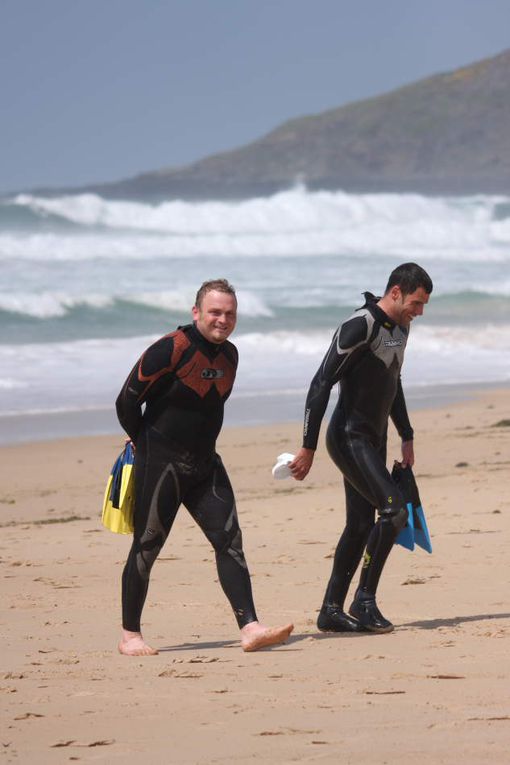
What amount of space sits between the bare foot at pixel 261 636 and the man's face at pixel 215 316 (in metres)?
1.08

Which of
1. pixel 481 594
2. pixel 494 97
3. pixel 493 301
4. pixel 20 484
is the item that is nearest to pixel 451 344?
pixel 493 301

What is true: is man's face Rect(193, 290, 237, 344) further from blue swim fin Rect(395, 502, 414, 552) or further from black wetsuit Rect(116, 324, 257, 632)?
blue swim fin Rect(395, 502, 414, 552)

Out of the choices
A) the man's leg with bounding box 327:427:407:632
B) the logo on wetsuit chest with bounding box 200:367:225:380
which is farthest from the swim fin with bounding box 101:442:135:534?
the man's leg with bounding box 327:427:407:632

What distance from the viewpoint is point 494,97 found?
90375 millimetres

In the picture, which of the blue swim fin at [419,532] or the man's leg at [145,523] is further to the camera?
the blue swim fin at [419,532]

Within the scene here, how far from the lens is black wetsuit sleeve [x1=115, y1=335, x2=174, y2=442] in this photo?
5.44 metres

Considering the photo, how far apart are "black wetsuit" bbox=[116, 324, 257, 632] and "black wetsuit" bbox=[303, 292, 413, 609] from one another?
1.39ft

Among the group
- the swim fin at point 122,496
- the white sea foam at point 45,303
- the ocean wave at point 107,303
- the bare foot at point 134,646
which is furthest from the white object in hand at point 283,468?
the white sea foam at point 45,303

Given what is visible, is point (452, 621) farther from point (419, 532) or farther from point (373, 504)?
point (373, 504)

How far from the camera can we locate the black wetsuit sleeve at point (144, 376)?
5441mm

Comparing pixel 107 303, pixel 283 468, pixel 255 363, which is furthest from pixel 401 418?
pixel 107 303

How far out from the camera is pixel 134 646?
551 centimetres

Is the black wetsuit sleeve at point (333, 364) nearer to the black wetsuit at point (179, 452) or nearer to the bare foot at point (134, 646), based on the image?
the black wetsuit at point (179, 452)

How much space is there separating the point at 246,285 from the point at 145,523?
2787 centimetres
